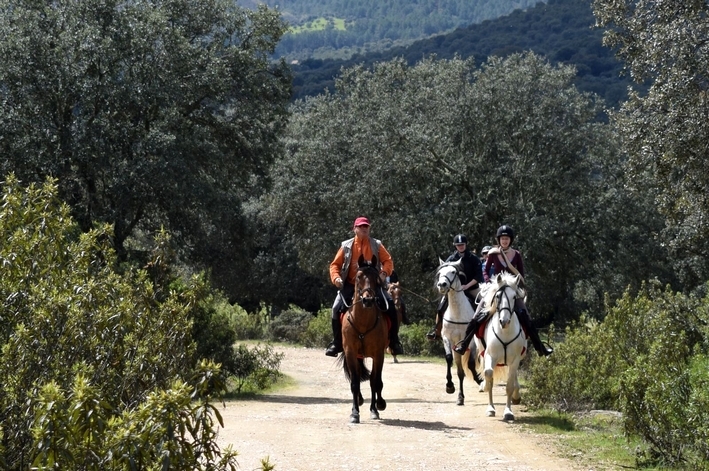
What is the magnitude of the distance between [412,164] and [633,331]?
64.9 feet

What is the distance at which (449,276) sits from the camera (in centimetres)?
1602

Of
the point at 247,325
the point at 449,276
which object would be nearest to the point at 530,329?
the point at 449,276

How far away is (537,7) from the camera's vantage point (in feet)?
623

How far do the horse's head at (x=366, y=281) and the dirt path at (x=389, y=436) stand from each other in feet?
5.59

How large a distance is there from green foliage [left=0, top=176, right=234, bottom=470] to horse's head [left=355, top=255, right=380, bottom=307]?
5.25 m

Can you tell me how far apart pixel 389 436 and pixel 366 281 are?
2239 mm

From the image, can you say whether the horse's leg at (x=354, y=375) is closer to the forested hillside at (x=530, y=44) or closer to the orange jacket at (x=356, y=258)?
the orange jacket at (x=356, y=258)

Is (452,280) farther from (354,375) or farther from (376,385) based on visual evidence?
(354,375)

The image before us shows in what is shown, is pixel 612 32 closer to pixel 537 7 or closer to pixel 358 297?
pixel 358 297

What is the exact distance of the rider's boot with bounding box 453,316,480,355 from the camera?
1502 cm

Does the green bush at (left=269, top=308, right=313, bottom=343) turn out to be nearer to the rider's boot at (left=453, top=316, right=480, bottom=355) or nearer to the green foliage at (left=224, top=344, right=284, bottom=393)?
the green foliage at (left=224, top=344, right=284, bottom=393)

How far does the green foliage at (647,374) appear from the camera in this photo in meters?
9.95

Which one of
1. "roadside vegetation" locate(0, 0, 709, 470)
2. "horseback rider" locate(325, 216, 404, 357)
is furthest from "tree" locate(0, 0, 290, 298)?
"horseback rider" locate(325, 216, 404, 357)

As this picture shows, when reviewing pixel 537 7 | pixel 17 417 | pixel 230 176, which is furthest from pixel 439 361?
pixel 537 7
